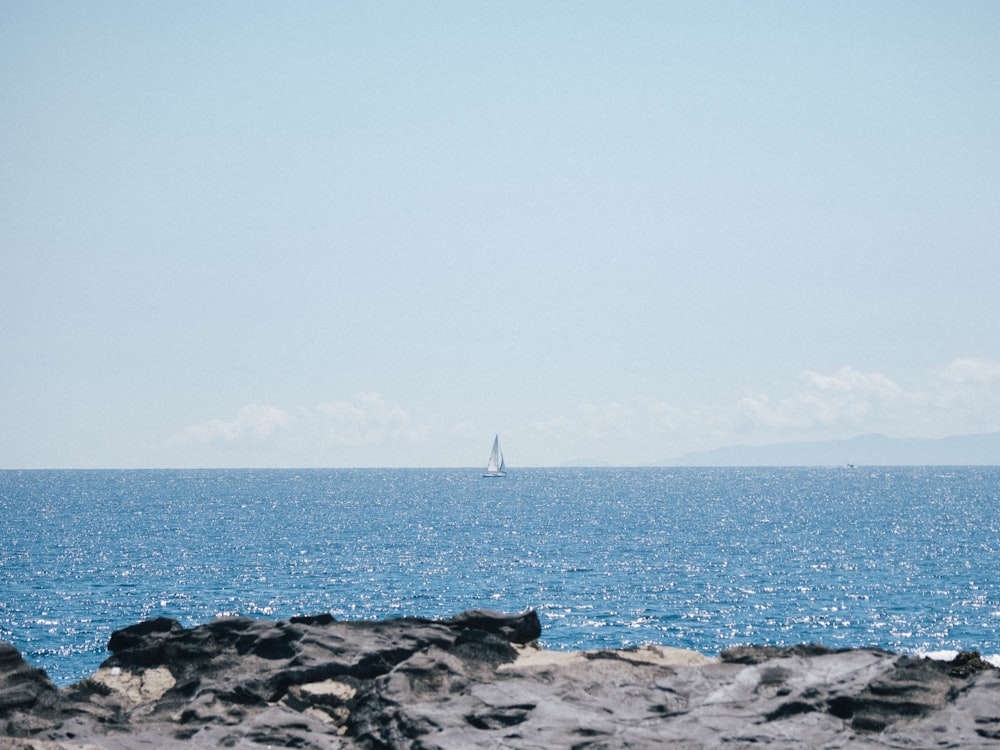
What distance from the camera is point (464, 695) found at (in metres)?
18.3

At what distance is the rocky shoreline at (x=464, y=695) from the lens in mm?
16406

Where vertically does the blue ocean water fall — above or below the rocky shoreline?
below

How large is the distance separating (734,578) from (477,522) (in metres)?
71.8

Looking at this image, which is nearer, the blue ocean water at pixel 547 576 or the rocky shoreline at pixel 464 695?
the rocky shoreline at pixel 464 695

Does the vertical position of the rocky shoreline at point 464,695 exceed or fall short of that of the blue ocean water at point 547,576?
it exceeds it

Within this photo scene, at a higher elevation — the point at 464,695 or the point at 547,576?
the point at 464,695

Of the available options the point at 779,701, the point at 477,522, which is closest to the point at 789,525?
the point at 477,522

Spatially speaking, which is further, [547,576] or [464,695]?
[547,576]

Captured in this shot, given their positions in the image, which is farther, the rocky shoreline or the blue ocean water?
the blue ocean water

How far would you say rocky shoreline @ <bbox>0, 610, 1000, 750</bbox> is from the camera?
53.8ft

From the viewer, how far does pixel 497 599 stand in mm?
70500

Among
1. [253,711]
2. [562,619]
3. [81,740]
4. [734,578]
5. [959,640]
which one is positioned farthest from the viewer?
[734,578]

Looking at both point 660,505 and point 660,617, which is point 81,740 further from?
point 660,505

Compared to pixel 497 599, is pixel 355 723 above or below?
above
